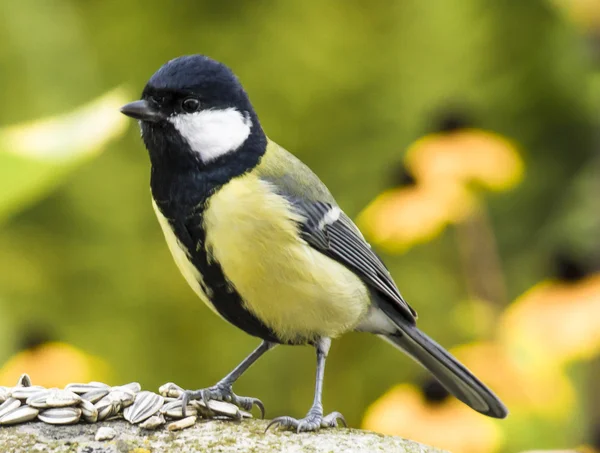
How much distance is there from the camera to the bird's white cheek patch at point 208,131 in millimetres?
1488

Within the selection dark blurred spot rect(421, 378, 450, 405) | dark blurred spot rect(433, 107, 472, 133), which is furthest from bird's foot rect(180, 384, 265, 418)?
dark blurred spot rect(433, 107, 472, 133)

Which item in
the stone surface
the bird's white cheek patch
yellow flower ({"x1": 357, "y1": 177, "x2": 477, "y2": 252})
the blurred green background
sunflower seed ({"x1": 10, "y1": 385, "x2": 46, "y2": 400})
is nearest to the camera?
the stone surface

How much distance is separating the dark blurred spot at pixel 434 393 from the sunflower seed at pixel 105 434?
29.2 inches

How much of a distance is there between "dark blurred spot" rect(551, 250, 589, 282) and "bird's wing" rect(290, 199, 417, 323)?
368 millimetres

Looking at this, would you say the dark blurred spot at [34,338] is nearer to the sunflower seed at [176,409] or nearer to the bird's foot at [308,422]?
the sunflower seed at [176,409]

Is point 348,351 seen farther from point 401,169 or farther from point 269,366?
point 401,169

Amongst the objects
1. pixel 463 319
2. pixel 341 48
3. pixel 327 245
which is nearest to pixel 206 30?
pixel 341 48

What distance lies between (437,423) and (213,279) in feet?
2.00

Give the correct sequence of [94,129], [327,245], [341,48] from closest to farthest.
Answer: [94,129], [327,245], [341,48]

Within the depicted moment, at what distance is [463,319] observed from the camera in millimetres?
2211

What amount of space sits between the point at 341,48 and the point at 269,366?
44.4 inches

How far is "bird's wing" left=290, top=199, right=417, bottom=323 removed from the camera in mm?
1610

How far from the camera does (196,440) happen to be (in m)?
1.32

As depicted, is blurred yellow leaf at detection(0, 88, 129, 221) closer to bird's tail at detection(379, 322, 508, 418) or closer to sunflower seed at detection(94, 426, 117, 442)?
sunflower seed at detection(94, 426, 117, 442)
